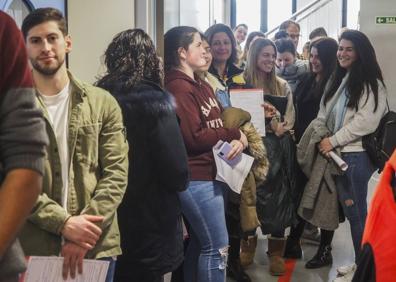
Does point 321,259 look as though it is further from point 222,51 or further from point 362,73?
point 222,51

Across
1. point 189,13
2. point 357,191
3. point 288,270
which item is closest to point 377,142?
point 357,191

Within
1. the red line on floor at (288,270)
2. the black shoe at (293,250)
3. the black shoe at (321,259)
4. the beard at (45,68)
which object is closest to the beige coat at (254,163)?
the red line on floor at (288,270)

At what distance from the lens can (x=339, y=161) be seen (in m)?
3.17

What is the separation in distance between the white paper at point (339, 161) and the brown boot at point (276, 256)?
644 mm

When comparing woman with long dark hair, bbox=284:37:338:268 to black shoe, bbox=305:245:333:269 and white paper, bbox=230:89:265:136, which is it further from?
white paper, bbox=230:89:265:136

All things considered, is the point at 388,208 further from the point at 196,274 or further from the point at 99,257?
the point at 196,274

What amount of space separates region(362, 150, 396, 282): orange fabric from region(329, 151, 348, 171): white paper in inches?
73.2

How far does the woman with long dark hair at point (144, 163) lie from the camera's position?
6.32 feet

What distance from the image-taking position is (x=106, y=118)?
5.69 ft

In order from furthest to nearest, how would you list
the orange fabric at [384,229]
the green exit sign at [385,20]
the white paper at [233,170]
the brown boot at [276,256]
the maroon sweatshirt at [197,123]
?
the green exit sign at [385,20], the brown boot at [276,256], the white paper at [233,170], the maroon sweatshirt at [197,123], the orange fabric at [384,229]

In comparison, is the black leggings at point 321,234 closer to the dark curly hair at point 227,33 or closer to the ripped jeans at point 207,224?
the dark curly hair at point 227,33

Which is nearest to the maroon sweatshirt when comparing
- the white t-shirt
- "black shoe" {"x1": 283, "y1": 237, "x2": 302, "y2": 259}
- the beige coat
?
the beige coat

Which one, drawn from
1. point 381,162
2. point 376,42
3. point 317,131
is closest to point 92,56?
point 317,131

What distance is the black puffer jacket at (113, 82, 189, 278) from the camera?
1926 millimetres
